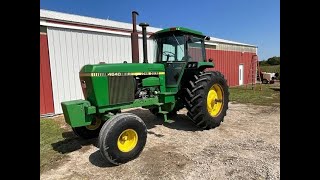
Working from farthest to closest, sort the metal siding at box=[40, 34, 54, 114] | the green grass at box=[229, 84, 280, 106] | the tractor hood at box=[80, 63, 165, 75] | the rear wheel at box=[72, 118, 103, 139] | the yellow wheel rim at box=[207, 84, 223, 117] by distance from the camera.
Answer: the green grass at box=[229, 84, 280, 106] → the metal siding at box=[40, 34, 54, 114] → the yellow wheel rim at box=[207, 84, 223, 117] → the rear wheel at box=[72, 118, 103, 139] → the tractor hood at box=[80, 63, 165, 75]

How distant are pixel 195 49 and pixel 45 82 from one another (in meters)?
5.08

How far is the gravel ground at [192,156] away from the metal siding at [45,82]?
121 inches

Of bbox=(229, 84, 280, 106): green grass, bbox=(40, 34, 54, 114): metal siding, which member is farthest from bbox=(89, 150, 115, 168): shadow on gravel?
bbox=(229, 84, 280, 106): green grass

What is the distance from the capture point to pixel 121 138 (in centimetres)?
407

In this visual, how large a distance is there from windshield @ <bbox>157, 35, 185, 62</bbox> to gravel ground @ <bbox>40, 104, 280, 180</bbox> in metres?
1.71

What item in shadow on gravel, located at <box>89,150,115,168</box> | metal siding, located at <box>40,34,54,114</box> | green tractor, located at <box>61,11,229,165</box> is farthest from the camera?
metal siding, located at <box>40,34,54,114</box>

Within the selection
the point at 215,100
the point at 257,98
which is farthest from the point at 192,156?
the point at 257,98

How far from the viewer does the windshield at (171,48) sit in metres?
5.65

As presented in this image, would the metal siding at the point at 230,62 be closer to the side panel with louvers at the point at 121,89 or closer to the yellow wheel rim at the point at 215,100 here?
the yellow wheel rim at the point at 215,100

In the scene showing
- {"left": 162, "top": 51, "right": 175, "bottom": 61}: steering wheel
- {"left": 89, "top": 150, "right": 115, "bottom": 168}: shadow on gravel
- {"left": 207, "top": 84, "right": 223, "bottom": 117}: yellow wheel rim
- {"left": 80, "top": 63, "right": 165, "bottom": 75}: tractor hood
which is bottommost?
{"left": 89, "top": 150, "right": 115, "bottom": 168}: shadow on gravel

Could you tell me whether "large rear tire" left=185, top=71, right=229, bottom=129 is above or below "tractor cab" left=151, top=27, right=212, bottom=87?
below

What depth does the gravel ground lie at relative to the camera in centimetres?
355

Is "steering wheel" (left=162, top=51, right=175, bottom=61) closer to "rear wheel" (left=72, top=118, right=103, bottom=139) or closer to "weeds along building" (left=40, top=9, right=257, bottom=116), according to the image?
"rear wheel" (left=72, top=118, right=103, bottom=139)
